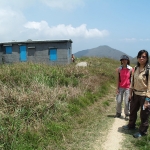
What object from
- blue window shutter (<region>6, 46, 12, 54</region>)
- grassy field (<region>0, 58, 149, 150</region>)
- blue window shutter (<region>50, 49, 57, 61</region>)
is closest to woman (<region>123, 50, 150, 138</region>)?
grassy field (<region>0, 58, 149, 150</region>)

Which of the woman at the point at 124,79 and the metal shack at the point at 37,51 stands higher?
the metal shack at the point at 37,51

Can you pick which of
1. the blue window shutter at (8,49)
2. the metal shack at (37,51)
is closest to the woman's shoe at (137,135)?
the metal shack at (37,51)

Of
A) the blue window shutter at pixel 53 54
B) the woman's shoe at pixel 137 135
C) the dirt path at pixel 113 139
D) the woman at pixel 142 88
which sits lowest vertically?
the dirt path at pixel 113 139

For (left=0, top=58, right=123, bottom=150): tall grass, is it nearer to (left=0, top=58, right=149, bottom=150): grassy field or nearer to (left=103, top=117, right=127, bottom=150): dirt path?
(left=0, top=58, right=149, bottom=150): grassy field

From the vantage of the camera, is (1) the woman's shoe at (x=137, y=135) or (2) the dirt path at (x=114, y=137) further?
(1) the woman's shoe at (x=137, y=135)

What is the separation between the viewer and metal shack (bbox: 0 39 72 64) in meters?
17.6

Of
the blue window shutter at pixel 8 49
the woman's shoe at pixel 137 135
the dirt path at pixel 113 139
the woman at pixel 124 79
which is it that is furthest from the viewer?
the blue window shutter at pixel 8 49

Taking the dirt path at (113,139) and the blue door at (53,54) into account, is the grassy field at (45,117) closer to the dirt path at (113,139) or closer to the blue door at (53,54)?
the dirt path at (113,139)

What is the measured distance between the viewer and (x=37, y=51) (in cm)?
1839

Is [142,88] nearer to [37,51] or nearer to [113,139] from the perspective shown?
[113,139]

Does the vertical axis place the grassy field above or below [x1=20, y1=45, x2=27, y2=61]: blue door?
below

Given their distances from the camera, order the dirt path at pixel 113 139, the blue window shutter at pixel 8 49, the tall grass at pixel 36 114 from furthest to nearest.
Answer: the blue window shutter at pixel 8 49
the dirt path at pixel 113 139
the tall grass at pixel 36 114

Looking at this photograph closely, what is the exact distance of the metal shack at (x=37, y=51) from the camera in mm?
17625

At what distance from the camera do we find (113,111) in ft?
22.2
